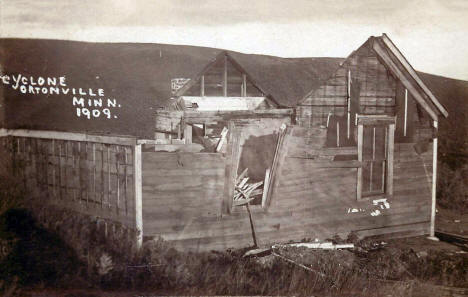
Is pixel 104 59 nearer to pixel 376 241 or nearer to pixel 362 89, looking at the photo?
pixel 362 89

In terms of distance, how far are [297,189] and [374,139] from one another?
2320 millimetres

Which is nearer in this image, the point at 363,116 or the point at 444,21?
the point at 444,21

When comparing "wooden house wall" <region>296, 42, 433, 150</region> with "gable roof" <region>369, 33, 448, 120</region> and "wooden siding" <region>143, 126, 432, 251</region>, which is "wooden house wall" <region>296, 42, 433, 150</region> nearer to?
"gable roof" <region>369, 33, 448, 120</region>

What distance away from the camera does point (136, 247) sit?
27.9 ft

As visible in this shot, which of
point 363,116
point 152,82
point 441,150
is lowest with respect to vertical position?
point 441,150

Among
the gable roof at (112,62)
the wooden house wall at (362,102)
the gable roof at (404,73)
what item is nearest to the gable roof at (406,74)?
the gable roof at (404,73)

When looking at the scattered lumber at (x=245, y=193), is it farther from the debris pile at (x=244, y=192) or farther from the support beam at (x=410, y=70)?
the support beam at (x=410, y=70)

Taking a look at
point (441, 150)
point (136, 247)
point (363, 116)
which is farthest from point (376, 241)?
point (136, 247)

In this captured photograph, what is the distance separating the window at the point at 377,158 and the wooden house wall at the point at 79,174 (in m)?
5.26

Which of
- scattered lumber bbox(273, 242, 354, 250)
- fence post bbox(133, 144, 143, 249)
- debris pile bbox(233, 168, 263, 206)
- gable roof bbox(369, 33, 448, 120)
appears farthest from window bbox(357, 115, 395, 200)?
fence post bbox(133, 144, 143, 249)

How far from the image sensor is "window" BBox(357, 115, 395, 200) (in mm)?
11234

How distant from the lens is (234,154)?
31.7 feet

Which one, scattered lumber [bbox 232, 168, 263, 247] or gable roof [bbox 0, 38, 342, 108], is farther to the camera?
scattered lumber [bbox 232, 168, 263, 247]

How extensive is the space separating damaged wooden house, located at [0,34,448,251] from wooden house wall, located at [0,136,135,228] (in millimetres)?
24
